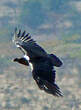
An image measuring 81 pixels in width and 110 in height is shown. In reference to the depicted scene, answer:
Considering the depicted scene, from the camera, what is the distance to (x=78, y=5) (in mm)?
32469

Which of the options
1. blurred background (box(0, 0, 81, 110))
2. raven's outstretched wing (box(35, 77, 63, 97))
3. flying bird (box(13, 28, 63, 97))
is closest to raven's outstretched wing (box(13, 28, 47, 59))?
flying bird (box(13, 28, 63, 97))

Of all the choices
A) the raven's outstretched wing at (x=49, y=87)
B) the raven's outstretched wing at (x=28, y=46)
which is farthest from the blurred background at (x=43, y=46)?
the raven's outstretched wing at (x=49, y=87)

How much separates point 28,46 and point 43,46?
14833 millimetres

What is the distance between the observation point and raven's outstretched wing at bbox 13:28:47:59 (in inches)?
408

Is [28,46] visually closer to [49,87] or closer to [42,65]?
[42,65]

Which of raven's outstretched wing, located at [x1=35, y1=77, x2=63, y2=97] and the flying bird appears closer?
raven's outstretched wing, located at [x1=35, y1=77, x2=63, y2=97]

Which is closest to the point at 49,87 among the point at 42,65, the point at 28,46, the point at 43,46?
the point at 42,65

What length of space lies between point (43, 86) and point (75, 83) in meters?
12.1

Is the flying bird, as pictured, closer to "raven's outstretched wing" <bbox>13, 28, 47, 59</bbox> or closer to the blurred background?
"raven's outstretched wing" <bbox>13, 28, 47, 59</bbox>

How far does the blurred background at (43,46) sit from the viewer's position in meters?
19.3

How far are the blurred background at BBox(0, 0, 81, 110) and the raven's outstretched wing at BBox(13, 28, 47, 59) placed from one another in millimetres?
745

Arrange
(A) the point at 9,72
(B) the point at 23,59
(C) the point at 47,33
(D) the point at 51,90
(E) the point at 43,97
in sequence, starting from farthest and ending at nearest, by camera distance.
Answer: (C) the point at 47,33 → (A) the point at 9,72 → (E) the point at 43,97 → (B) the point at 23,59 → (D) the point at 51,90

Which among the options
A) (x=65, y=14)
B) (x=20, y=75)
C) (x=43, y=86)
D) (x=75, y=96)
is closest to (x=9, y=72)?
(x=20, y=75)

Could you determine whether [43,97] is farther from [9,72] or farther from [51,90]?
[51,90]
